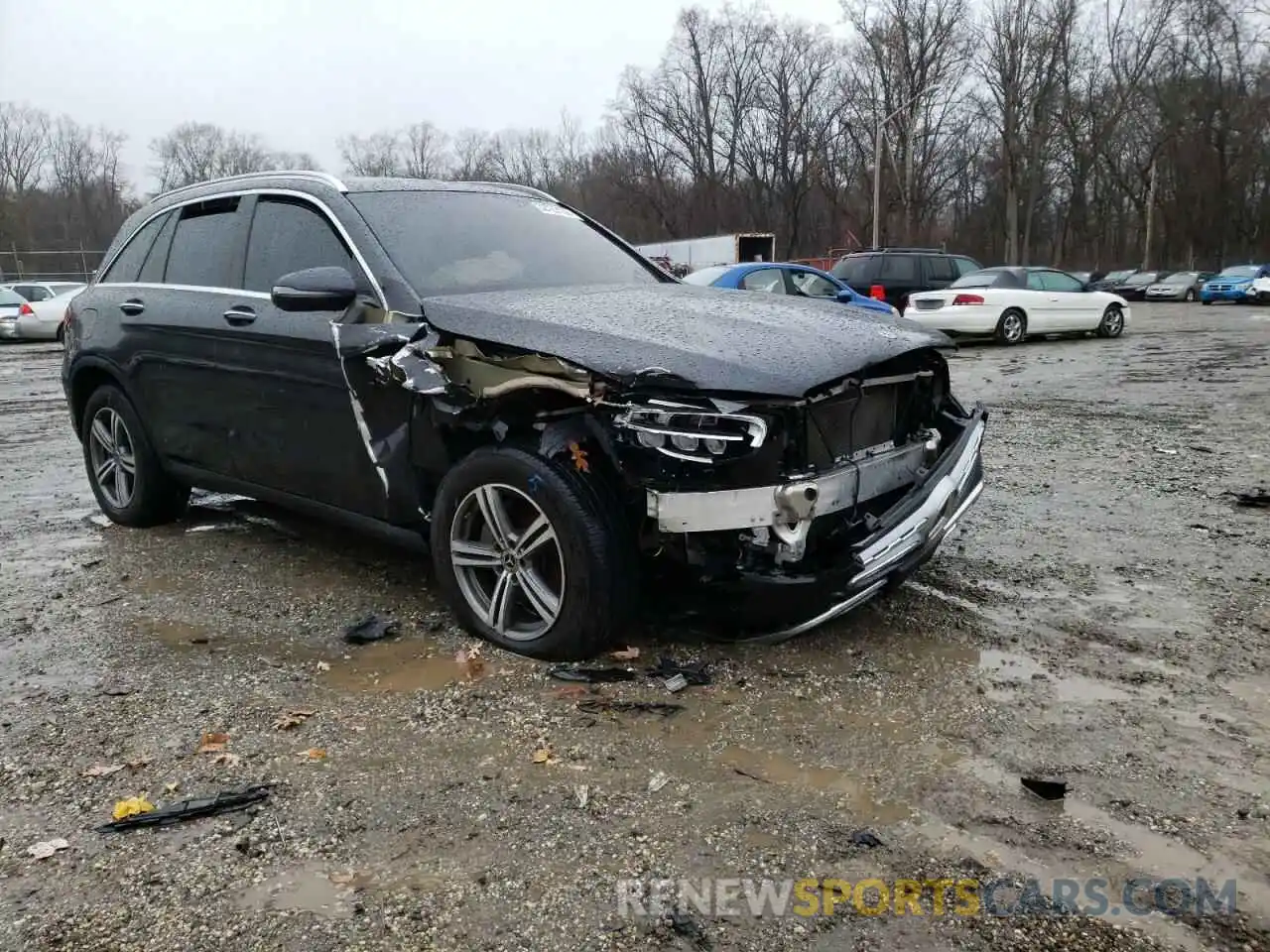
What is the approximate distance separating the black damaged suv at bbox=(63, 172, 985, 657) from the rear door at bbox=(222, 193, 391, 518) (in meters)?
0.01

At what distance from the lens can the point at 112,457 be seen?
557cm

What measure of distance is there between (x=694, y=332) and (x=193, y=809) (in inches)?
83.3

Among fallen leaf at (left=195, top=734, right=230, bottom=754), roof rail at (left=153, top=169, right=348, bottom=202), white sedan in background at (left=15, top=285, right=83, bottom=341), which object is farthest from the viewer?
white sedan in background at (left=15, top=285, right=83, bottom=341)

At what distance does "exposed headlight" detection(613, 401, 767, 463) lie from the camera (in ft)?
9.78

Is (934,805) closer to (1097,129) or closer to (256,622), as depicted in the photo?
(256,622)

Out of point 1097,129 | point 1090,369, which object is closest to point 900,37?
point 1097,129

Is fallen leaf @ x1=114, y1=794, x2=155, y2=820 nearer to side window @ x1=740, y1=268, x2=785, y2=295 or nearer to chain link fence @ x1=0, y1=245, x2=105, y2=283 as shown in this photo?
side window @ x1=740, y1=268, x2=785, y2=295

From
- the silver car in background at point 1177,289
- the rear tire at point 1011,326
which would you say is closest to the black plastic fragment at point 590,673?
the rear tire at point 1011,326

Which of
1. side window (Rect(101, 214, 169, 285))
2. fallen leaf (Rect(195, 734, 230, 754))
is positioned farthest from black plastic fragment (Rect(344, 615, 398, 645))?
side window (Rect(101, 214, 169, 285))

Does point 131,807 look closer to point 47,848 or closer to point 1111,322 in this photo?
point 47,848

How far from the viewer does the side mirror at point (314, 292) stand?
3.69 m

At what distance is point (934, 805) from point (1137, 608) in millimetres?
1882

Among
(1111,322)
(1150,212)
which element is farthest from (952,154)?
(1111,322)

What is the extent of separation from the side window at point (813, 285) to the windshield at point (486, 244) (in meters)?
10.5
